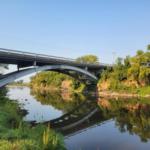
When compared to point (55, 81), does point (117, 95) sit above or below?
below

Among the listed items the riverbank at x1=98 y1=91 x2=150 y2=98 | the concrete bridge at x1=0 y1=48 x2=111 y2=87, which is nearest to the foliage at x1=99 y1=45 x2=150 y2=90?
the riverbank at x1=98 y1=91 x2=150 y2=98

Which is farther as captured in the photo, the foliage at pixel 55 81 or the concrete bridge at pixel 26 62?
the foliage at pixel 55 81

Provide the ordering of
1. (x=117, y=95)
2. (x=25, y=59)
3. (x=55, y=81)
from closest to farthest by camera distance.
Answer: (x=25, y=59)
(x=117, y=95)
(x=55, y=81)

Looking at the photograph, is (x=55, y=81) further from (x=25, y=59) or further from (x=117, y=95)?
(x=25, y=59)

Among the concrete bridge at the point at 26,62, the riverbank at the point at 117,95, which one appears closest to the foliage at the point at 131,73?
the riverbank at the point at 117,95

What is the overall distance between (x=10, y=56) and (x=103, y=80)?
4514 centimetres

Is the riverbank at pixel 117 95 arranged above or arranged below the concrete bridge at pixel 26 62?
below

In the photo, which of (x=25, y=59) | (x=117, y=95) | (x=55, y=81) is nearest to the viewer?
(x=25, y=59)

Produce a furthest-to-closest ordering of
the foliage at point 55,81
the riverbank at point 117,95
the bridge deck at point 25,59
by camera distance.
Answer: the foliage at point 55,81 < the riverbank at point 117,95 < the bridge deck at point 25,59

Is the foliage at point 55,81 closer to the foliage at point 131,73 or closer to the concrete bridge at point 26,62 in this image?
the foliage at point 131,73

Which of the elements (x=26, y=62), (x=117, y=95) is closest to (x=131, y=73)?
(x=117, y=95)

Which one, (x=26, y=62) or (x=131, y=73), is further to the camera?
(x=131, y=73)

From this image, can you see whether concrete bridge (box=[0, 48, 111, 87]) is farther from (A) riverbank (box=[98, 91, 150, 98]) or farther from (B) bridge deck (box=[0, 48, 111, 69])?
(A) riverbank (box=[98, 91, 150, 98])

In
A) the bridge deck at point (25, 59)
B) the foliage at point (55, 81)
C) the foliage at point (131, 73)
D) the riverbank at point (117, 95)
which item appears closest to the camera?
the bridge deck at point (25, 59)
